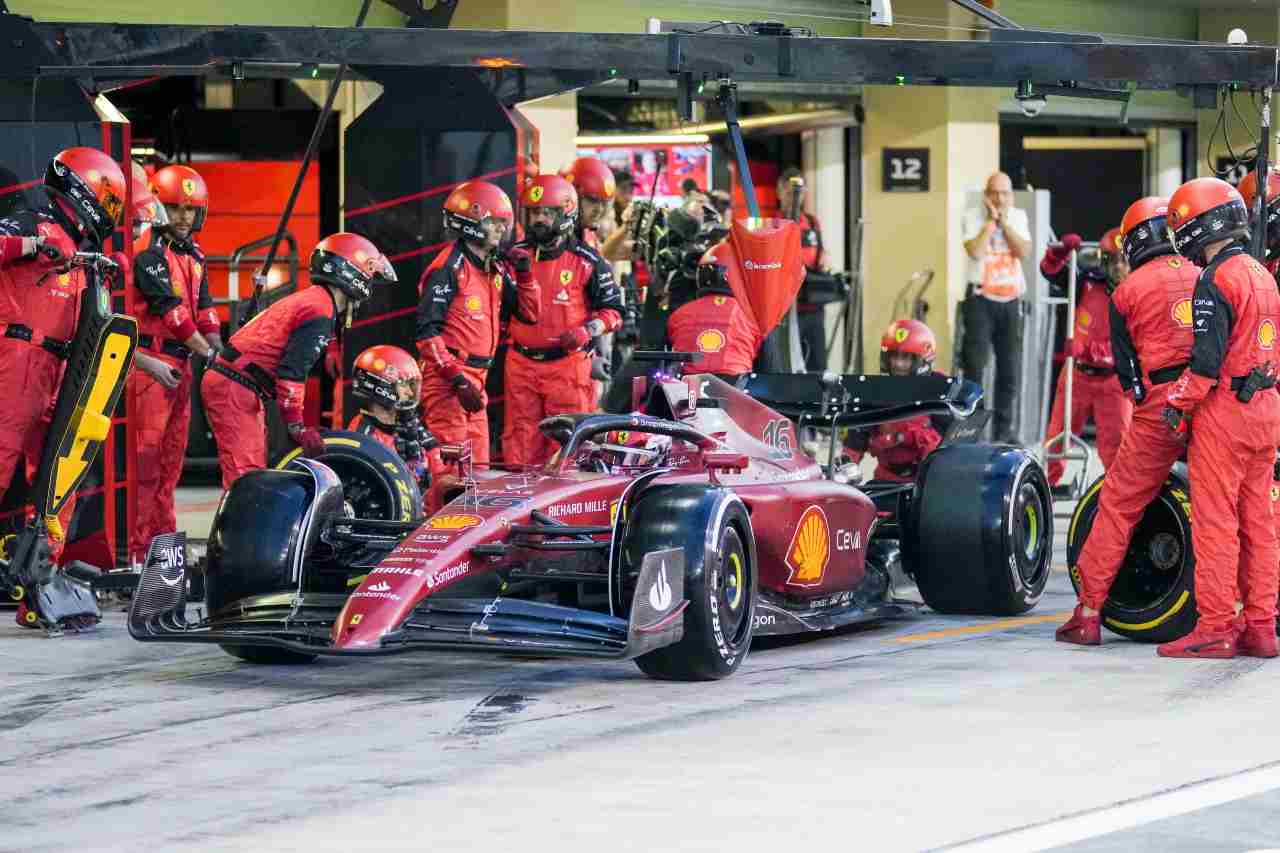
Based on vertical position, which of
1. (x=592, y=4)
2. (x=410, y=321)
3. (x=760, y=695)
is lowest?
(x=760, y=695)

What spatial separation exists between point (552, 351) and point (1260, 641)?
219 inches

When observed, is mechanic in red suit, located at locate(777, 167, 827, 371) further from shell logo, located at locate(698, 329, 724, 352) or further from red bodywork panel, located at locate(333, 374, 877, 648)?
red bodywork panel, located at locate(333, 374, 877, 648)

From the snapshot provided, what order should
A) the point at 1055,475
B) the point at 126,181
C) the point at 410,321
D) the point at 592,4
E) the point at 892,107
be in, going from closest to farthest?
the point at 126,181
the point at 410,321
the point at 1055,475
the point at 592,4
the point at 892,107

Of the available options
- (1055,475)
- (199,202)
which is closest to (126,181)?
(199,202)

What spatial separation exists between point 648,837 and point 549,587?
11.3 ft

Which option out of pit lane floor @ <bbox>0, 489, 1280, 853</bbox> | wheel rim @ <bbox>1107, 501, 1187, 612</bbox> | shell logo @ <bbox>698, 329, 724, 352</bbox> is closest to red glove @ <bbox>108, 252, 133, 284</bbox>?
pit lane floor @ <bbox>0, 489, 1280, 853</bbox>

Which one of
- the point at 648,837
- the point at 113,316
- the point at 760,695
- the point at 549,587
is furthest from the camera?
the point at 113,316

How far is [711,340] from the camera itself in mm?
14781

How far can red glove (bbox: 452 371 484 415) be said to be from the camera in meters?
13.8

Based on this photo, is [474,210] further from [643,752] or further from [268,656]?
[643,752]

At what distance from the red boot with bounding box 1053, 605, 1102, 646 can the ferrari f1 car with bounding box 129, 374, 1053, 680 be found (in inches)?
33.2

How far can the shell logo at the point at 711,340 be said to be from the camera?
14.8m

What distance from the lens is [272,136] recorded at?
21906mm

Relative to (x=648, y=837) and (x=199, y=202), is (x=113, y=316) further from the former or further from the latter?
(x=648, y=837)
